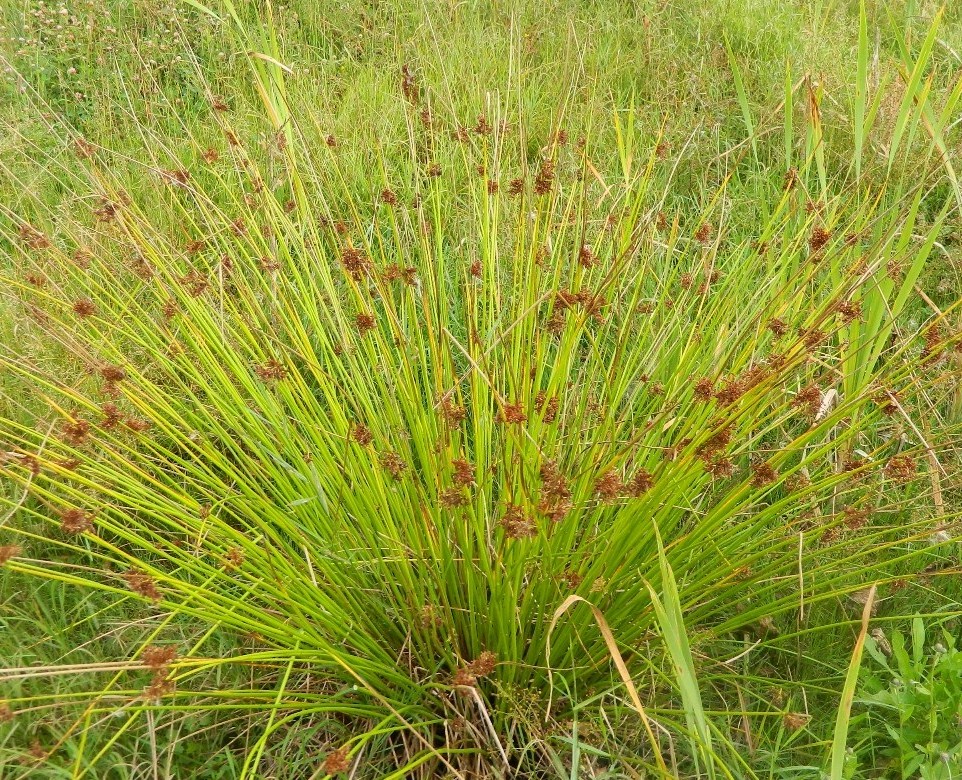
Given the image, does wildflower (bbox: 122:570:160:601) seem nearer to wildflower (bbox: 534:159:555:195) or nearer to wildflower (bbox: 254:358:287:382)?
wildflower (bbox: 254:358:287:382)

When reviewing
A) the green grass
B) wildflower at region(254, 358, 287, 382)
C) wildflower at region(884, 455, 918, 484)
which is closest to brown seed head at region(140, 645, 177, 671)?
the green grass

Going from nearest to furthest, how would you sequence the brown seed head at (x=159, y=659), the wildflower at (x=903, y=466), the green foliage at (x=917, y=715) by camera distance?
the brown seed head at (x=159, y=659), the wildflower at (x=903, y=466), the green foliage at (x=917, y=715)

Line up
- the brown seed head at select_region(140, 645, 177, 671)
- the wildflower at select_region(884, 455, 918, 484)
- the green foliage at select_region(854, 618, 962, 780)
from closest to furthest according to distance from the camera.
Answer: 1. the brown seed head at select_region(140, 645, 177, 671)
2. the wildflower at select_region(884, 455, 918, 484)
3. the green foliage at select_region(854, 618, 962, 780)

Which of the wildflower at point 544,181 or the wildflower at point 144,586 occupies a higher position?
the wildflower at point 544,181

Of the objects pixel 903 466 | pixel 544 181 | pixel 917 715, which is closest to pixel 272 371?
pixel 544 181

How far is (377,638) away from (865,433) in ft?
4.16

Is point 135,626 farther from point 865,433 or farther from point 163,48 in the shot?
point 163,48

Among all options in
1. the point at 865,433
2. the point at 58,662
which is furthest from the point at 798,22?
the point at 58,662

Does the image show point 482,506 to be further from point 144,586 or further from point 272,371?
point 144,586

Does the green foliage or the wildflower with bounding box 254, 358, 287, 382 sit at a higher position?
the wildflower with bounding box 254, 358, 287, 382

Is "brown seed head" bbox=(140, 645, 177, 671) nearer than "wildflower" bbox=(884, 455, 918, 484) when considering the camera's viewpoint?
Yes

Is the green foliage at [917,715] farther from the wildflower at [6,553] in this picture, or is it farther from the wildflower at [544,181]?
the wildflower at [6,553]

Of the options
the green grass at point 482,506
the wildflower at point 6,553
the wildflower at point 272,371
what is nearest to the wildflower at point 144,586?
the green grass at point 482,506

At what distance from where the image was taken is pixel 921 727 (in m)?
1.59
